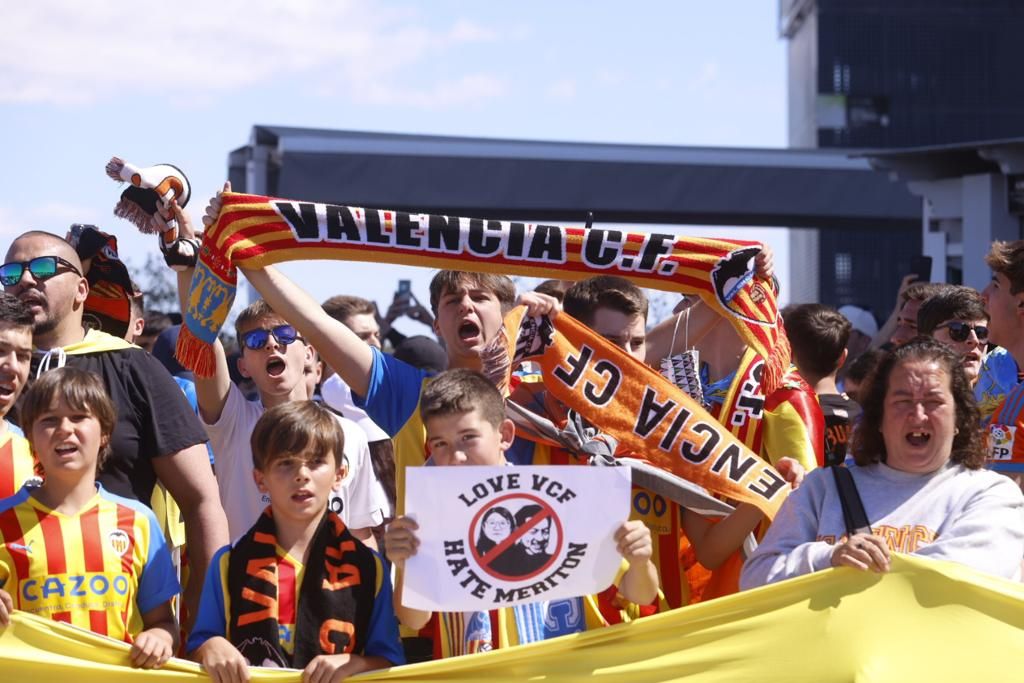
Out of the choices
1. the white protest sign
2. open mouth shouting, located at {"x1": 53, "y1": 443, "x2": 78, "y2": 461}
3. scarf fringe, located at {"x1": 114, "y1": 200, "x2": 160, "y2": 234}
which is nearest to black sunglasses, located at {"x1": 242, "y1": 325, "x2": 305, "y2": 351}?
scarf fringe, located at {"x1": 114, "y1": 200, "x2": 160, "y2": 234}

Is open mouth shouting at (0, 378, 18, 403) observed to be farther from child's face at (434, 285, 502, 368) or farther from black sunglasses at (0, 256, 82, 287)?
child's face at (434, 285, 502, 368)

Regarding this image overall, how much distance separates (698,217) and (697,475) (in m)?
9.93

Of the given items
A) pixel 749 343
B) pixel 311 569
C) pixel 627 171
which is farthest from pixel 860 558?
pixel 627 171

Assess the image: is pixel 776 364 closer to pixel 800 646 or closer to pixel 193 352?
pixel 800 646

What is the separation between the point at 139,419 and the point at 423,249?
1.03m

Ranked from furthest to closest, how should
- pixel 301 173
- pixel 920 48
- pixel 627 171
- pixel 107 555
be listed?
pixel 920 48 → pixel 627 171 → pixel 301 173 → pixel 107 555

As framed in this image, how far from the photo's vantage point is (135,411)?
420 cm

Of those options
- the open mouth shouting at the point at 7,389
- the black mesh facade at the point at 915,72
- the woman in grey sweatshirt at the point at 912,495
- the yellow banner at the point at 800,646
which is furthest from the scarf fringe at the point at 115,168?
the black mesh facade at the point at 915,72

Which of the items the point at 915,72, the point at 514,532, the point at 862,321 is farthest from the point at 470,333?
the point at 915,72

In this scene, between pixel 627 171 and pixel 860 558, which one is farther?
pixel 627 171

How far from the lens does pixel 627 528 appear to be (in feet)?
11.6

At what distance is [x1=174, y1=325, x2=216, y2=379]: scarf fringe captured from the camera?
4340 millimetres

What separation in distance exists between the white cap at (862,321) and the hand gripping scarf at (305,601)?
605cm

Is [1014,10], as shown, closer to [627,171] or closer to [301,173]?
[627,171]
